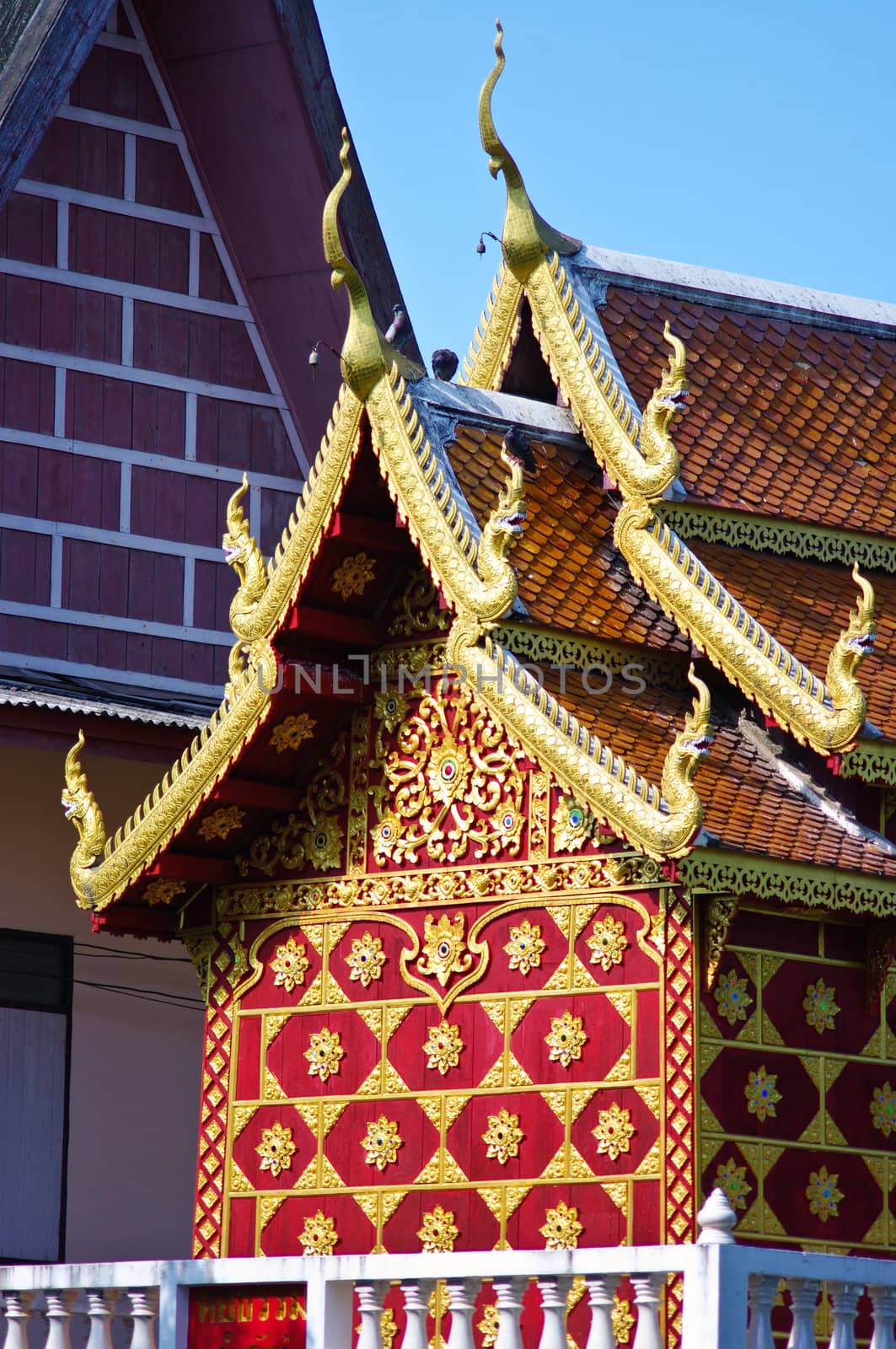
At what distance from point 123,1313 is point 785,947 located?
2.90m

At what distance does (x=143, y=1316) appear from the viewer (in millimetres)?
9742

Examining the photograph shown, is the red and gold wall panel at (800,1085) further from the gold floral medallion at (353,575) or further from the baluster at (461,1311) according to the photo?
the gold floral medallion at (353,575)

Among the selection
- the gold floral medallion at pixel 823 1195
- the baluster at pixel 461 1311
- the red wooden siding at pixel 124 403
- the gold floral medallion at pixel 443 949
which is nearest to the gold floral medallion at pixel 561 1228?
the gold floral medallion at pixel 823 1195

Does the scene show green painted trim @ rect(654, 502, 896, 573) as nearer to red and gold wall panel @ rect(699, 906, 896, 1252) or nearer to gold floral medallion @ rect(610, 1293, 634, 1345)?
red and gold wall panel @ rect(699, 906, 896, 1252)

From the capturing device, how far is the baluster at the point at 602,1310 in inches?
335

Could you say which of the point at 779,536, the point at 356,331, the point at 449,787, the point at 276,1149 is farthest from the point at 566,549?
the point at 276,1149

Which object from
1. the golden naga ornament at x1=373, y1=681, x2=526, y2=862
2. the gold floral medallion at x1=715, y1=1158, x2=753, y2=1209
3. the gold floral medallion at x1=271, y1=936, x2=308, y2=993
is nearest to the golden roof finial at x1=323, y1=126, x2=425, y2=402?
the golden naga ornament at x1=373, y1=681, x2=526, y2=862

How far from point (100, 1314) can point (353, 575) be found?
3298 millimetres

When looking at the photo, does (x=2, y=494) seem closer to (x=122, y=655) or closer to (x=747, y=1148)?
(x=122, y=655)

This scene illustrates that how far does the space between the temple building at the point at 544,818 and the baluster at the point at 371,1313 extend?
1183 mm

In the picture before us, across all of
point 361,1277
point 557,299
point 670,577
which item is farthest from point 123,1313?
point 557,299

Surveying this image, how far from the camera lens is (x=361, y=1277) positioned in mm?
9117

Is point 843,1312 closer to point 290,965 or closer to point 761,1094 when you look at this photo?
point 761,1094

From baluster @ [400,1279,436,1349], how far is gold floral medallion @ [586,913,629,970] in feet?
5.63
